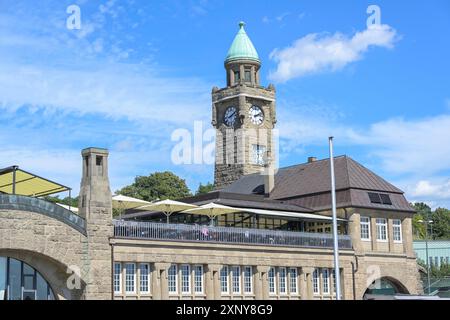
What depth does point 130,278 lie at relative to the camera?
39.0 m

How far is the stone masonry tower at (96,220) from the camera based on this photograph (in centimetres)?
3678

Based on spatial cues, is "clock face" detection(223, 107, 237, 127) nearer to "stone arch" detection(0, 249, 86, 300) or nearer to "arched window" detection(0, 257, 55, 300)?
"stone arch" detection(0, 249, 86, 300)

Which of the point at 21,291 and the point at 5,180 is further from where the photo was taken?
the point at 5,180

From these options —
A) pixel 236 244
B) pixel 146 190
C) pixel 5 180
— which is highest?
pixel 146 190

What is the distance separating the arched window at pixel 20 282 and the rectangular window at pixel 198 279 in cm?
850

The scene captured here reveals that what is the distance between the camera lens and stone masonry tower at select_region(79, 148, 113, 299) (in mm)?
36781

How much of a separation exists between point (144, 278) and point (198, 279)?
3463 mm

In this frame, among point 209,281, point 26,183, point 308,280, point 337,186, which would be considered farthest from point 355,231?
point 26,183

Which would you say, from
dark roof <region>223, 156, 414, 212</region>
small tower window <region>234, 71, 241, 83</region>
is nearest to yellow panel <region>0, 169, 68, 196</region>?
dark roof <region>223, 156, 414, 212</region>
